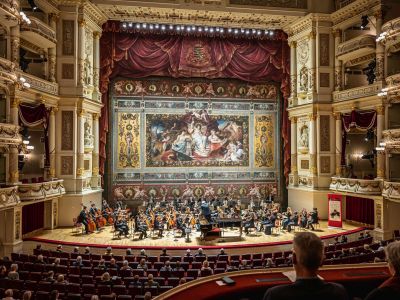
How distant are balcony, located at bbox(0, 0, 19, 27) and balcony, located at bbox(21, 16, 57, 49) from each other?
7.09 feet

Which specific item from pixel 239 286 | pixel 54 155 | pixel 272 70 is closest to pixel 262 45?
pixel 272 70

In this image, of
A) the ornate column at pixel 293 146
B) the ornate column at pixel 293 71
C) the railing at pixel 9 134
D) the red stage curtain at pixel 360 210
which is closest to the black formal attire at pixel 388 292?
the railing at pixel 9 134

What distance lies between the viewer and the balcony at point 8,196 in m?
13.4

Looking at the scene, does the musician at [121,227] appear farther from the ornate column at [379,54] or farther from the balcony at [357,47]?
the balcony at [357,47]

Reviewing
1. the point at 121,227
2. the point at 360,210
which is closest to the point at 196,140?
the point at 121,227

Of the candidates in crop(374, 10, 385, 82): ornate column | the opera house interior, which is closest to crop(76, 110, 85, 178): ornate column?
the opera house interior

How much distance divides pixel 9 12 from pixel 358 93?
1712 centimetres

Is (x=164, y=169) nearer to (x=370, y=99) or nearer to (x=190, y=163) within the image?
(x=190, y=163)

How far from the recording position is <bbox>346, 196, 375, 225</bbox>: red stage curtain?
19.5m

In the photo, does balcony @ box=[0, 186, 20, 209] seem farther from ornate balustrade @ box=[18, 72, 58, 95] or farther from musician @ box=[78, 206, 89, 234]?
ornate balustrade @ box=[18, 72, 58, 95]

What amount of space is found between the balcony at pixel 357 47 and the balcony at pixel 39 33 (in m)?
16.0

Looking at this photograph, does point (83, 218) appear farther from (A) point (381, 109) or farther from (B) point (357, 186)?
(A) point (381, 109)

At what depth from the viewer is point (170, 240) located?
17.0 meters

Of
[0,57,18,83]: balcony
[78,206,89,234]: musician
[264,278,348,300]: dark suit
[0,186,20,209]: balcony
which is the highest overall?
[0,57,18,83]: balcony
